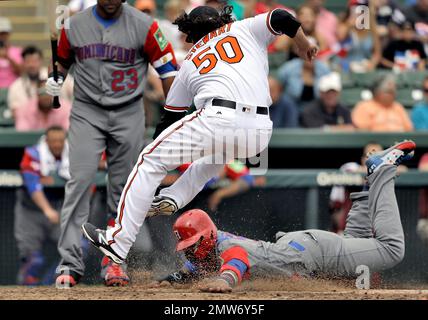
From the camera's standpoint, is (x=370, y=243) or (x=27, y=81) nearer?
(x=370, y=243)

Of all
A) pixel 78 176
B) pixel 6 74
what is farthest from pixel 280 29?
pixel 6 74

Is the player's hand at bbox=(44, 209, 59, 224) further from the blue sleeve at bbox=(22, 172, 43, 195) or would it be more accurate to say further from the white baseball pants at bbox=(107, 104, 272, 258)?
the white baseball pants at bbox=(107, 104, 272, 258)

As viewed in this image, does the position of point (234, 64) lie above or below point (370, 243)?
above

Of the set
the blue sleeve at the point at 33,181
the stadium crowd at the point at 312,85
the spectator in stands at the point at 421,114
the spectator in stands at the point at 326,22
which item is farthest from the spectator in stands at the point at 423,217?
the blue sleeve at the point at 33,181

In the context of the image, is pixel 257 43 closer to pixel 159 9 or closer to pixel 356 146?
pixel 356 146

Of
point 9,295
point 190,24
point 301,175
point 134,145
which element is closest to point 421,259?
point 301,175

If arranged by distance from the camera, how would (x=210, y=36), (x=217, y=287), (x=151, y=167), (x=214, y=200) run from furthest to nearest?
(x=214, y=200) < (x=210, y=36) < (x=151, y=167) < (x=217, y=287)

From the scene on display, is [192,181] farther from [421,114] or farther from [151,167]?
[421,114]
